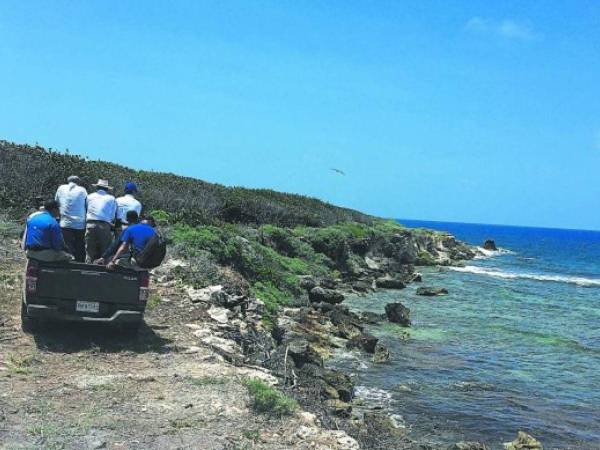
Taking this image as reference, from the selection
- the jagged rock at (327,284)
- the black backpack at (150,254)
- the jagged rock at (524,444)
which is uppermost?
the black backpack at (150,254)

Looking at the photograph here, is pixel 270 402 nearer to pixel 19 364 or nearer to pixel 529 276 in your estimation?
pixel 19 364

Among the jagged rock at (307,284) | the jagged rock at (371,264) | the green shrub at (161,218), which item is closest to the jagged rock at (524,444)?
the green shrub at (161,218)

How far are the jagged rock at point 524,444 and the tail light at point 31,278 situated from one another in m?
8.59

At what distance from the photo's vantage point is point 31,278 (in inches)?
352

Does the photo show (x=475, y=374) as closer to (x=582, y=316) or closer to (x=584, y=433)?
(x=584, y=433)

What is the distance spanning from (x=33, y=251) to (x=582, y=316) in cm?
2646

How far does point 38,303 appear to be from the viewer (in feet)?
29.5

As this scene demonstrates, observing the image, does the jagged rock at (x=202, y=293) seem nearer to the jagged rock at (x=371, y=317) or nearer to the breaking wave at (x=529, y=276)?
the jagged rock at (x=371, y=317)

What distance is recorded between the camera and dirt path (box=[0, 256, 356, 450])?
6.66m

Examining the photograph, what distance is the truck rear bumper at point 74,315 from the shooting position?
29.3 ft

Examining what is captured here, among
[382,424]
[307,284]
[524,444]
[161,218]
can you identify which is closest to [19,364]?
[382,424]

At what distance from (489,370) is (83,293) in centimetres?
1155

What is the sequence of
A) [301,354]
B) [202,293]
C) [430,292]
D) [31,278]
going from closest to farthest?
[31,278]
[202,293]
[301,354]
[430,292]

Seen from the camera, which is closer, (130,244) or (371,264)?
(130,244)
